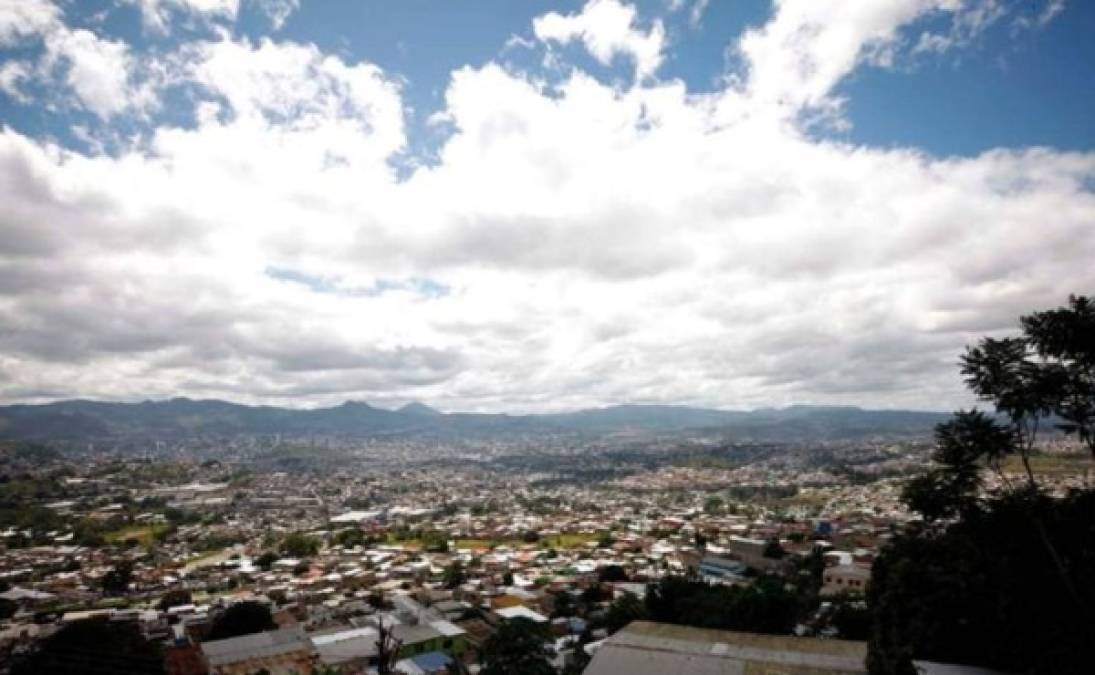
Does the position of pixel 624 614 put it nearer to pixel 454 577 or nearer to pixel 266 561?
pixel 454 577

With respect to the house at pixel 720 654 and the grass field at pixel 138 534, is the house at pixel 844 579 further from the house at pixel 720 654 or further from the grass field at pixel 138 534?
the grass field at pixel 138 534

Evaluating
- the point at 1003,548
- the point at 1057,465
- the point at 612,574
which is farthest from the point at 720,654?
the point at 1057,465

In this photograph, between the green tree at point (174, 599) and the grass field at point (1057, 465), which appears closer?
the green tree at point (174, 599)

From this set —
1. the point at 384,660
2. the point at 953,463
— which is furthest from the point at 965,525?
the point at 384,660

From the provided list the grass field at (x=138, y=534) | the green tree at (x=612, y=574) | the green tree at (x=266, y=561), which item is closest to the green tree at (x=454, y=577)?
the green tree at (x=612, y=574)

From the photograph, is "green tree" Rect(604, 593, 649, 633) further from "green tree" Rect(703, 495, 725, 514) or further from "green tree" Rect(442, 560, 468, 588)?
"green tree" Rect(703, 495, 725, 514)

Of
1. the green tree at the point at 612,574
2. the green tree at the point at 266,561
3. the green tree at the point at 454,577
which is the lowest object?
the green tree at the point at 266,561

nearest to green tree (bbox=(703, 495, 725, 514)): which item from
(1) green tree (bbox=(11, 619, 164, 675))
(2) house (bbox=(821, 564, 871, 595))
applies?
(2) house (bbox=(821, 564, 871, 595))

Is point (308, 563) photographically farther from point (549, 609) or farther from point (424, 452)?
point (424, 452)
